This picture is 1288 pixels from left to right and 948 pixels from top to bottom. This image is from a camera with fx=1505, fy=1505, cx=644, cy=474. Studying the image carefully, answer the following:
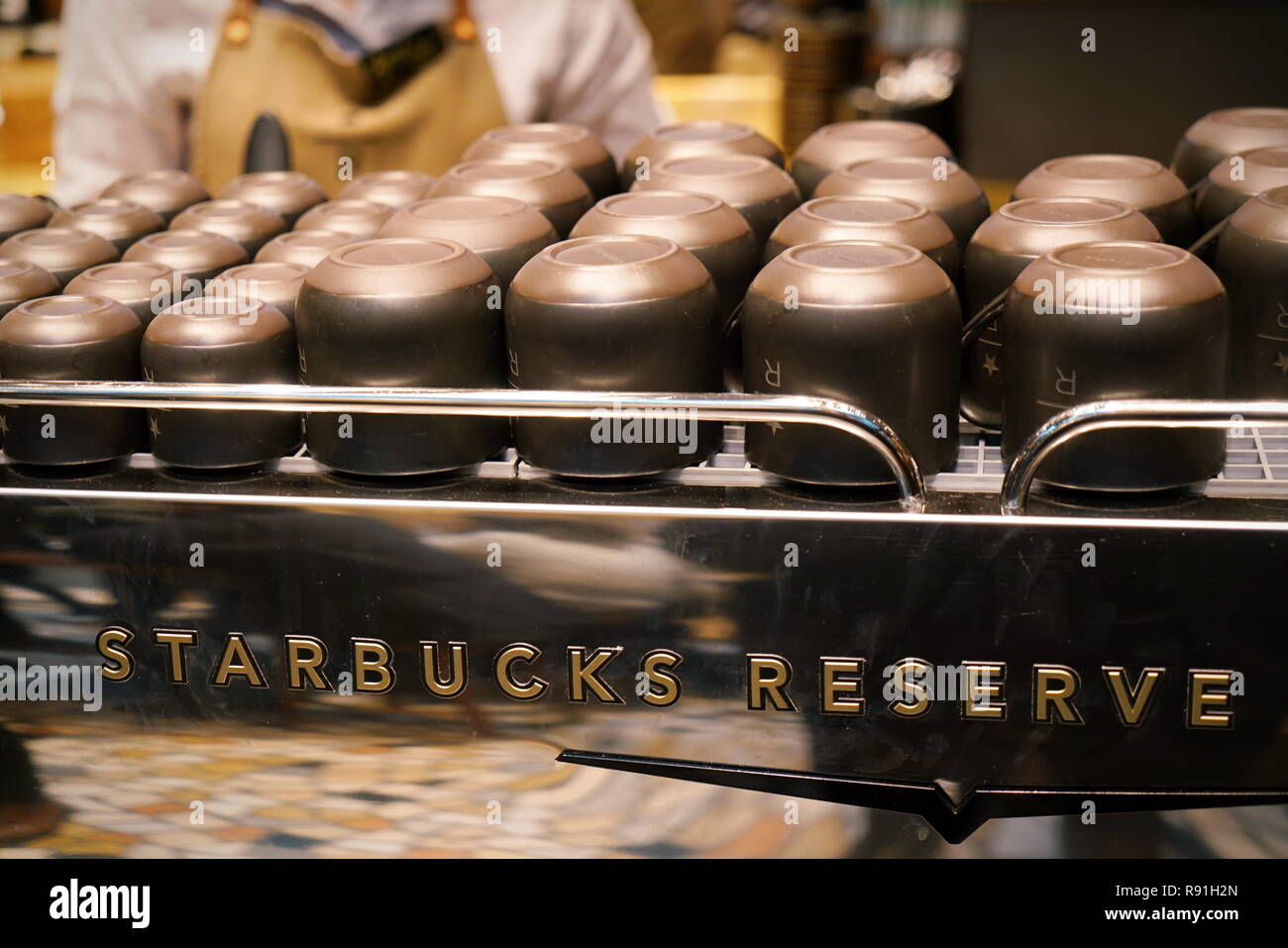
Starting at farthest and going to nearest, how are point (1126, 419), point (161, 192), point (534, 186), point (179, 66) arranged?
1. point (179, 66)
2. point (161, 192)
3. point (534, 186)
4. point (1126, 419)

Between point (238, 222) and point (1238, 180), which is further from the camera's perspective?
point (238, 222)

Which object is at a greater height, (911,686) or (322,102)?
(322,102)

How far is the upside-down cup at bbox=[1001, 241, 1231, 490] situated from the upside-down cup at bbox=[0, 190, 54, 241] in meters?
1.01

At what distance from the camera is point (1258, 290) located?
1.17 metres

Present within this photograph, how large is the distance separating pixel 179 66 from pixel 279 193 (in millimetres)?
915

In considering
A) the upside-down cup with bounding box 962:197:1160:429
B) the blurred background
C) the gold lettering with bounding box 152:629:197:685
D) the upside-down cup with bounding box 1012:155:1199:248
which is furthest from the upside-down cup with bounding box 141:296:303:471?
the blurred background

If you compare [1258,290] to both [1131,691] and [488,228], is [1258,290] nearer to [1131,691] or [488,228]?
[1131,691]

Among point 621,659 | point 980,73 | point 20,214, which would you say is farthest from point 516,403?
point 980,73

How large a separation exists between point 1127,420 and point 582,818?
1.66ft

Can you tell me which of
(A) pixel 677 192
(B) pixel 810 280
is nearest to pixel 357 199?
(A) pixel 677 192

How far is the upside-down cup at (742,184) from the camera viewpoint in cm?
141

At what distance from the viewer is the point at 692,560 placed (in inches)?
43.4

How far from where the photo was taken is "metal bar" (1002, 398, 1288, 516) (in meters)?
0.99

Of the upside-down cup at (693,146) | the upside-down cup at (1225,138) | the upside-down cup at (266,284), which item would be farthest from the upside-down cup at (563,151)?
the upside-down cup at (1225,138)
